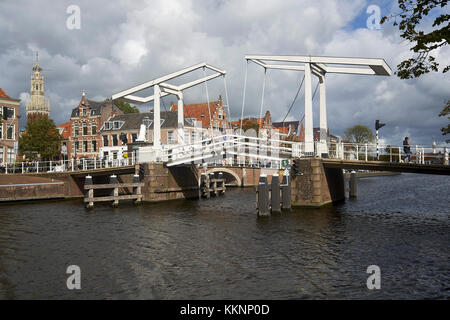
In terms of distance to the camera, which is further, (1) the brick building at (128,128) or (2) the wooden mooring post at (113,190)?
(1) the brick building at (128,128)

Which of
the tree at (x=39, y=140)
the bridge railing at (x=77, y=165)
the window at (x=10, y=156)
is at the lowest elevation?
the bridge railing at (x=77, y=165)

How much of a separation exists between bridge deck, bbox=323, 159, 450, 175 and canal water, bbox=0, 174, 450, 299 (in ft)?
6.63

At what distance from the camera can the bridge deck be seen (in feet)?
49.6

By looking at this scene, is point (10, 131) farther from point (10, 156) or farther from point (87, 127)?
point (87, 127)

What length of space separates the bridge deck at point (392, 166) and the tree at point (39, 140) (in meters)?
29.0

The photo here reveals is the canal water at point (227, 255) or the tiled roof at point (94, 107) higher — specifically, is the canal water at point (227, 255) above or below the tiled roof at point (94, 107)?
below

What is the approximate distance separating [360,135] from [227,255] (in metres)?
71.0

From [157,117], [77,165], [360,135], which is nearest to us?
[157,117]

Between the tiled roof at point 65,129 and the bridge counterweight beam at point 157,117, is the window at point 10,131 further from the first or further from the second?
the bridge counterweight beam at point 157,117

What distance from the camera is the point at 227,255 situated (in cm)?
990

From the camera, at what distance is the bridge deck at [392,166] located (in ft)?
49.6

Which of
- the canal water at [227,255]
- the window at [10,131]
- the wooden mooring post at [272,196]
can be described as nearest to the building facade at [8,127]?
the window at [10,131]

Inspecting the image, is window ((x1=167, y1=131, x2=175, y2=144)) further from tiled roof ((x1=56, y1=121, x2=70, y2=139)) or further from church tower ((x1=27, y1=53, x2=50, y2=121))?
church tower ((x1=27, y1=53, x2=50, y2=121))

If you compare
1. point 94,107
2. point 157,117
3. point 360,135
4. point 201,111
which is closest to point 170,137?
point 201,111
